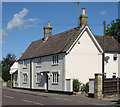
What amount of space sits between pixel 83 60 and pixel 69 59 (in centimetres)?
226

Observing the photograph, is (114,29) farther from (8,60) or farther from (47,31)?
(8,60)

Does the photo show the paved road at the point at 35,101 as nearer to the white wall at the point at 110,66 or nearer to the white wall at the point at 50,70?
the white wall at the point at 50,70

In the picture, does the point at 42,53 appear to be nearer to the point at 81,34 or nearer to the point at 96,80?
the point at 81,34

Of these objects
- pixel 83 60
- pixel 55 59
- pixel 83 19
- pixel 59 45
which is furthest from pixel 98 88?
pixel 83 19

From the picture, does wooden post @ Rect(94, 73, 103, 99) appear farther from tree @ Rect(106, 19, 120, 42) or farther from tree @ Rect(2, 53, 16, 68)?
tree @ Rect(2, 53, 16, 68)

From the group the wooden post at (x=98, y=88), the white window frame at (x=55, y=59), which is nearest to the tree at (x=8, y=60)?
the white window frame at (x=55, y=59)

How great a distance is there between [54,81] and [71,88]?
4116 millimetres

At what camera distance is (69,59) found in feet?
87.6

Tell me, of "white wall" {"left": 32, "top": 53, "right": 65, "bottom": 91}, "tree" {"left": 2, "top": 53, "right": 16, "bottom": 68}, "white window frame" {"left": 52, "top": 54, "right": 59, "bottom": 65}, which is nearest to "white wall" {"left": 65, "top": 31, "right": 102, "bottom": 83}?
"white wall" {"left": 32, "top": 53, "right": 65, "bottom": 91}

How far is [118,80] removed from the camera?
2269 cm

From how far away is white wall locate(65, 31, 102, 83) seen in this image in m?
26.8

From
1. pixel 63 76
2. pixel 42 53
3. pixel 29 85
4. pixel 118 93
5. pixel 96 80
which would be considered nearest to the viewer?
pixel 96 80

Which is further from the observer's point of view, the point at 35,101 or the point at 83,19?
the point at 83,19

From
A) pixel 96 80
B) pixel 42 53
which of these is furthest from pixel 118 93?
pixel 42 53
